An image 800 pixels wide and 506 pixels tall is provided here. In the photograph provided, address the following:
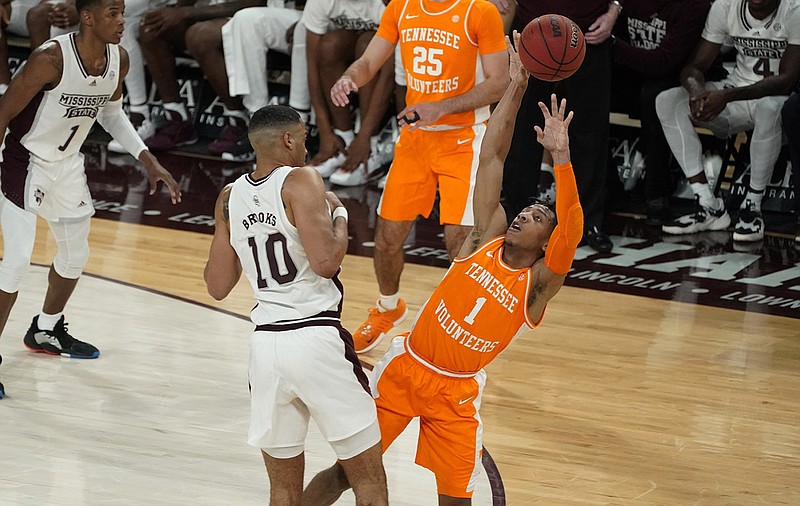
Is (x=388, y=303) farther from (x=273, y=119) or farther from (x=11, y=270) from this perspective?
(x=273, y=119)

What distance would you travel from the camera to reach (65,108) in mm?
5414

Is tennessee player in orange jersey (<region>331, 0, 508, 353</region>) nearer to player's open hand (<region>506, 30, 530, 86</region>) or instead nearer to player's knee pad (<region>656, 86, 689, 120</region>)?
player's open hand (<region>506, 30, 530, 86</region>)

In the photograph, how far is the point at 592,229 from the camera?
27.6 feet

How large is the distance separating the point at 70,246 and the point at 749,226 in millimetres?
5019

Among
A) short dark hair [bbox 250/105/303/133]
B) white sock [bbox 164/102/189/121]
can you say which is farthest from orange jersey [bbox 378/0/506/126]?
white sock [bbox 164/102/189/121]

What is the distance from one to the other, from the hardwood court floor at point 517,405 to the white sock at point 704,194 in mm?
1848

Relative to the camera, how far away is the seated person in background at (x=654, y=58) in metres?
8.76

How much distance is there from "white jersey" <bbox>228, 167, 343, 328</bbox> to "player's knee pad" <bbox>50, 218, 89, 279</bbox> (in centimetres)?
210

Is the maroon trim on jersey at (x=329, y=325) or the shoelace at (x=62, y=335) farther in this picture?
the shoelace at (x=62, y=335)

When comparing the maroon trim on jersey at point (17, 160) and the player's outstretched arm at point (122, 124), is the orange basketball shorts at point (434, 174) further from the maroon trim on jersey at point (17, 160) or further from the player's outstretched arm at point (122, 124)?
the maroon trim on jersey at point (17, 160)

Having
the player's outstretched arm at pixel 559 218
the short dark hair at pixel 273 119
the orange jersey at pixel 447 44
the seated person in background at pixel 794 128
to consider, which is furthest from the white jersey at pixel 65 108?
the seated person in background at pixel 794 128

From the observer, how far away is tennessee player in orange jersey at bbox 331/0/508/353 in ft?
19.2

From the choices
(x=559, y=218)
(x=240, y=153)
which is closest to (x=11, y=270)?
(x=559, y=218)

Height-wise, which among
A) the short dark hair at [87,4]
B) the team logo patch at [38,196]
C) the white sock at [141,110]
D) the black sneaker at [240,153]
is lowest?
the black sneaker at [240,153]
